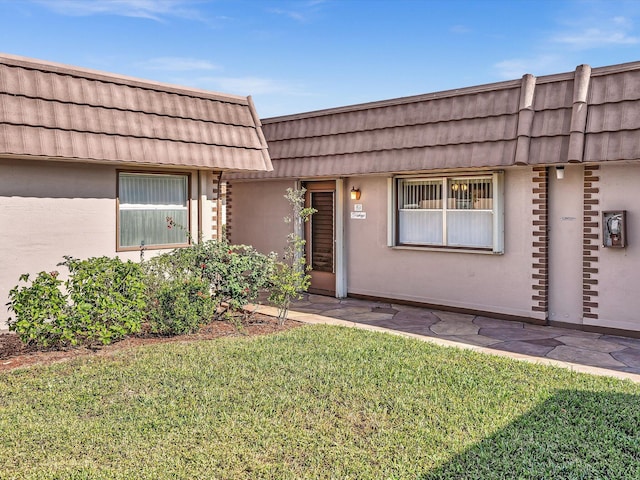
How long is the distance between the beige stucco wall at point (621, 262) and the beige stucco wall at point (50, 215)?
7424mm

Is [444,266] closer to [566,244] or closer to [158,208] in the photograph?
[566,244]

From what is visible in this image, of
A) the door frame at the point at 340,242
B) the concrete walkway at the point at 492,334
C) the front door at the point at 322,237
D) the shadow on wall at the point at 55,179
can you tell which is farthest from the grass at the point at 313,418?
the front door at the point at 322,237

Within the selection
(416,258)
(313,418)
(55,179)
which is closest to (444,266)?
(416,258)

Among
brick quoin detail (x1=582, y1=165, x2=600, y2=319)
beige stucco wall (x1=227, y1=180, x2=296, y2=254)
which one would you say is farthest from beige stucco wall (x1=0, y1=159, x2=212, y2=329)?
brick quoin detail (x1=582, y1=165, x2=600, y2=319)

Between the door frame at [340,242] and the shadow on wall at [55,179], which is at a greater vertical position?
the shadow on wall at [55,179]

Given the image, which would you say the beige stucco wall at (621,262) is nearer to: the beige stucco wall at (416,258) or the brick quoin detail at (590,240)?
the brick quoin detail at (590,240)

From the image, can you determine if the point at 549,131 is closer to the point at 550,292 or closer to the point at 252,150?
the point at 550,292

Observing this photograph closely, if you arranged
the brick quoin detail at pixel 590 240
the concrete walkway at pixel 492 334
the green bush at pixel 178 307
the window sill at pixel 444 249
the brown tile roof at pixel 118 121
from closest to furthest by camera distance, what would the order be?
the concrete walkway at pixel 492 334, the brown tile roof at pixel 118 121, the green bush at pixel 178 307, the brick quoin detail at pixel 590 240, the window sill at pixel 444 249

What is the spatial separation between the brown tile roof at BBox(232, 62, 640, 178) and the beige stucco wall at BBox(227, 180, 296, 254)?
0.84 meters

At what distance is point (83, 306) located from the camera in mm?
6215

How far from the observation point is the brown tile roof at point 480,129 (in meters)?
7.27

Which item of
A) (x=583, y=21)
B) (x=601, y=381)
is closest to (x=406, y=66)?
(x=583, y=21)

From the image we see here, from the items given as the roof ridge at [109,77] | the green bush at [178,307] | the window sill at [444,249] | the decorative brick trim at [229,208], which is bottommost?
the green bush at [178,307]

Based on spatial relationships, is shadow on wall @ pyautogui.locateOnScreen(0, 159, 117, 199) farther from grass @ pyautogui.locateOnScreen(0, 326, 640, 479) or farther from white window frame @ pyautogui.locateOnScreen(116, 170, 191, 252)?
grass @ pyautogui.locateOnScreen(0, 326, 640, 479)
